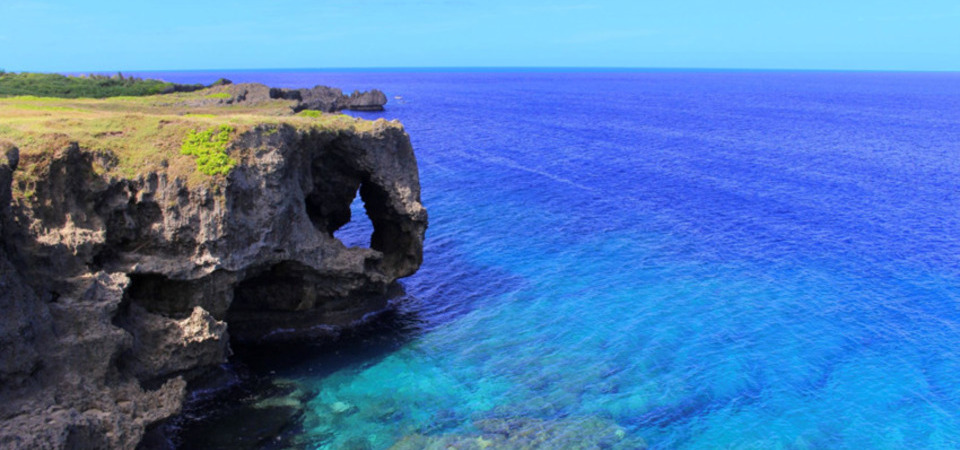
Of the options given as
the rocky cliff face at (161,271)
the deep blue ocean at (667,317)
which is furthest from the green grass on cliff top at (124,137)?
the deep blue ocean at (667,317)

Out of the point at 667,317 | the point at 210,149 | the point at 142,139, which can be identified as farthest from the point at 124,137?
the point at 667,317

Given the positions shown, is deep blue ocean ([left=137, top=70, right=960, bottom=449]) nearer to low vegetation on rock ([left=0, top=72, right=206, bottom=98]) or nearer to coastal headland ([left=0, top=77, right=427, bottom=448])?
coastal headland ([left=0, top=77, right=427, bottom=448])

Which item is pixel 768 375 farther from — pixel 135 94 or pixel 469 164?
pixel 135 94

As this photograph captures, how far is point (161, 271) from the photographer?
26.6 m

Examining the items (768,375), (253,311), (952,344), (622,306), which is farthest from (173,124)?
(952,344)

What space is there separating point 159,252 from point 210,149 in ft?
15.3

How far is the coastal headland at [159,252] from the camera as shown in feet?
70.3

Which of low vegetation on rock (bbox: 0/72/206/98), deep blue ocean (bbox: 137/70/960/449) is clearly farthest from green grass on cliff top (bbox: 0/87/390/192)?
low vegetation on rock (bbox: 0/72/206/98)

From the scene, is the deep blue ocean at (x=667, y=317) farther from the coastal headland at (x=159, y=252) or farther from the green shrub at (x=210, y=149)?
the green shrub at (x=210, y=149)

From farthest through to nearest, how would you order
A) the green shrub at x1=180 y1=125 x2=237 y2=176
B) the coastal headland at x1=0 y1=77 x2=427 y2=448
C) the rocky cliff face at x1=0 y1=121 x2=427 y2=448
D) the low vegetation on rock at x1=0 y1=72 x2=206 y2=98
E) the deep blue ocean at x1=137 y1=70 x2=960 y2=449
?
the low vegetation on rock at x1=0 y1=72 x2=206 y2=98 < the deep blue ocean at x1=137 y1=70 x2=960 y2=449 < the green shrub at x1=180 y1=125 x2=237 y2=176 < the coastal headland at x1=0 y1=77 x2=427 y2=448 < the rocky cliff face at x1=0 y1=121 x2=427 y2=448

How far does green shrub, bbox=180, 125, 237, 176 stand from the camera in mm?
27484

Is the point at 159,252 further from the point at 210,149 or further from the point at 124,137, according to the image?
the point at 124,137

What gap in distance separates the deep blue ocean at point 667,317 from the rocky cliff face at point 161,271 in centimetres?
452

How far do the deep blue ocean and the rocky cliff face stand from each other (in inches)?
178
